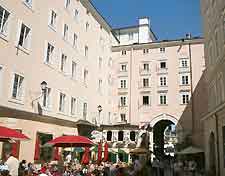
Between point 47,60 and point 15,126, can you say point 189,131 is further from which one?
point 15,126

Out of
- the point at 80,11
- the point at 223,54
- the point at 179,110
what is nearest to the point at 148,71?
the point at 179,110

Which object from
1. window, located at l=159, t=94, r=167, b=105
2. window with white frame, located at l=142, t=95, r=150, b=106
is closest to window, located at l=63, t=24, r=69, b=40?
window with white frame, located at l=142, t=95, r=150, b=106

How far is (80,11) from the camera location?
34844 millimetres

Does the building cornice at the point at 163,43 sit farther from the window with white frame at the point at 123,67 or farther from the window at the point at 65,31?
the window at the point at 65,31

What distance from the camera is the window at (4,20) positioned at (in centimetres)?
2039

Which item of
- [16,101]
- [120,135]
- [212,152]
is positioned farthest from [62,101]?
[120,135]

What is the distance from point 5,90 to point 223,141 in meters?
14.8

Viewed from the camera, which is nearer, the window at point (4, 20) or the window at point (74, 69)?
the window at point (4, 20)

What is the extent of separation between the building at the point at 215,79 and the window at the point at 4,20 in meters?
14.3

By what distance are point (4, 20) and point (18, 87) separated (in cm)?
459

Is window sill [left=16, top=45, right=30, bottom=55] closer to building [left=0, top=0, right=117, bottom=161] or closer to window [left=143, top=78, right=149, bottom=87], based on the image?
building [left=0, top=0, right=117, bottom=161]

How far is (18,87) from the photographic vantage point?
72.8 ft

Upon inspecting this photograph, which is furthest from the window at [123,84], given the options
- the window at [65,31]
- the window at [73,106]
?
the window at [65,31]

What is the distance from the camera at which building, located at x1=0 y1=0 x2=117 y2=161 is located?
69.2 feet
